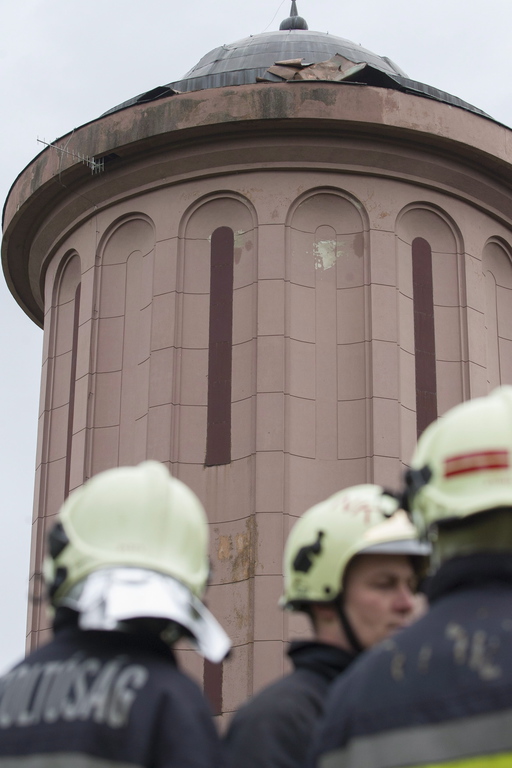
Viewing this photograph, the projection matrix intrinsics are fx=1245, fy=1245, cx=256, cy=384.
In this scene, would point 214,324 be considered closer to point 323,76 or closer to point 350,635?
point 323,76

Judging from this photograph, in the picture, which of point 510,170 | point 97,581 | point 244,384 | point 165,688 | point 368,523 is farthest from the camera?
point 510,170

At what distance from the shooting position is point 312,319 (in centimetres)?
1620

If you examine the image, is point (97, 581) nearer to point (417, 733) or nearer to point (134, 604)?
point (134, 604)

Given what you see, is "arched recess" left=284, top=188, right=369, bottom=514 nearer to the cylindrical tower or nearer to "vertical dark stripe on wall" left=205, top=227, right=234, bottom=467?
the cylindrical tower

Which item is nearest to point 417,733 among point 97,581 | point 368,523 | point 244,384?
point 97,581

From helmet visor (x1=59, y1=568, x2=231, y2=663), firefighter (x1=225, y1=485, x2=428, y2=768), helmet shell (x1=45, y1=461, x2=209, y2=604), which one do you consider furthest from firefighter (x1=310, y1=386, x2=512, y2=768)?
firefighter (x1=225, y1=485, x2=428, y2=768)

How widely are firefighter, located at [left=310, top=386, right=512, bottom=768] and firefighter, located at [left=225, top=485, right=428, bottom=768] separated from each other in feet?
3.27

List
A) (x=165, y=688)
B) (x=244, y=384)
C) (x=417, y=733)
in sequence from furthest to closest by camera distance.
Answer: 1. (x=244, y=384)
2. (x=165, y=688)
3. (x=417, y=733)

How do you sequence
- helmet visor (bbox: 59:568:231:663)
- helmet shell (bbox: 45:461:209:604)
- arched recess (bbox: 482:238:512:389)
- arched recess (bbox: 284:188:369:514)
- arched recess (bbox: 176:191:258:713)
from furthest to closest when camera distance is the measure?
arched recess (bbox: 482:238:512:389) < arched recess (bbox: 284:188:369:514) < arched recess (bbox: 176:191:258:713) < helmet shell (bbox: 45:461:209:604) < helmet visor (bbox: 59:568:231:663)

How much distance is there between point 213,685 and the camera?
14766 millimetres

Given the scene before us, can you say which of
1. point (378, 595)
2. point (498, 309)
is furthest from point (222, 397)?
point (378, 595)

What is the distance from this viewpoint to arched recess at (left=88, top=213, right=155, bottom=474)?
53.8ft

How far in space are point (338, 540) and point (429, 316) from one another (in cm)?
1183

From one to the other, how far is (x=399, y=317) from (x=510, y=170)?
110 inches
